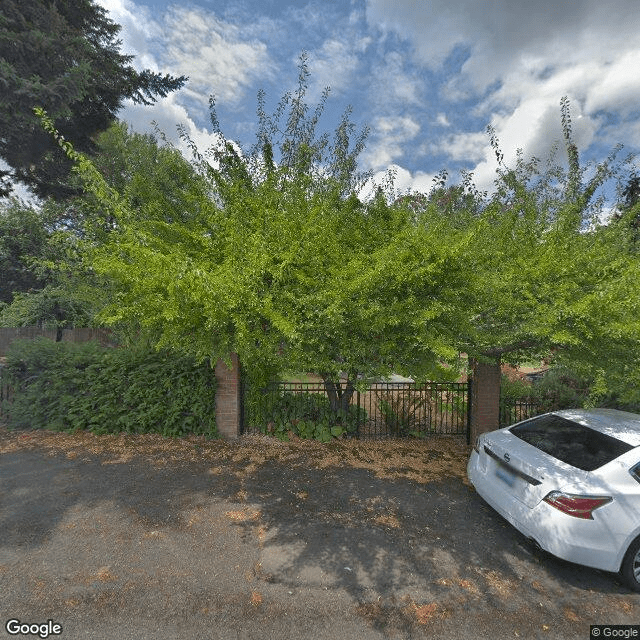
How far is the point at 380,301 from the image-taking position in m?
4.18

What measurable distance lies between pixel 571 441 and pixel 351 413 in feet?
13.1

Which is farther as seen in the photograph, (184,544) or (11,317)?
(11,317)

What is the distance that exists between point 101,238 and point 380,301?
16.0 ft

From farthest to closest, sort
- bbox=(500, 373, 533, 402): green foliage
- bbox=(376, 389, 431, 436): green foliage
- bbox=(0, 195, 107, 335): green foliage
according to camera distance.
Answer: bbox=(0, 195, 107, 335): green foliage → bbox=(500, 373, 533, 402): green foliage → bbox=(376, 389, 431, 436): green foliage

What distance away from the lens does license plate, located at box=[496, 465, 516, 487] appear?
3.70 m

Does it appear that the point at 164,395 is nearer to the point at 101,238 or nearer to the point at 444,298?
the point at 101,238

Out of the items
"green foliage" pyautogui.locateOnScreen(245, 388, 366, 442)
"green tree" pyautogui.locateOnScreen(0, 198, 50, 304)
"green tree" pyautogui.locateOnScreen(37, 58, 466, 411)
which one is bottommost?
"green foliage" pyautogui.locateOnScreen(245, 388, 366, 442)

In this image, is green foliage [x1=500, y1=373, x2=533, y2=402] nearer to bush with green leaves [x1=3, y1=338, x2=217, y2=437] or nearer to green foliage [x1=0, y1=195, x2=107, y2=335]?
bush with green leaves [x1=3, y1=338, x2=217, y2=437]

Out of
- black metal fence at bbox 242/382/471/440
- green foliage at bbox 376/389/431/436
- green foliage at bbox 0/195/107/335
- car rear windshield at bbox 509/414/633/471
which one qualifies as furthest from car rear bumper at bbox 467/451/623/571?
green foliage at bbox 0/195/107/335

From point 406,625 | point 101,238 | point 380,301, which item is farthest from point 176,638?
point 101,238

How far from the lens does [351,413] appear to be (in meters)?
7.26

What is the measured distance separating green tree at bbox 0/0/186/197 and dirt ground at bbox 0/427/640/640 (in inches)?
262

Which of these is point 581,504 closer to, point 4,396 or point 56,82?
point 4,396

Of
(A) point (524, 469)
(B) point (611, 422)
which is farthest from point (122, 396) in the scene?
(B) point (611, 422)
